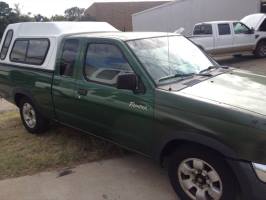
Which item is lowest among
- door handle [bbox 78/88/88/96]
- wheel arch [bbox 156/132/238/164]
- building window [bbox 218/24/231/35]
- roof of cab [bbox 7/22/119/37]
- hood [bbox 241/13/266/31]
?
wheel arch [bbox 156/132/238/164]

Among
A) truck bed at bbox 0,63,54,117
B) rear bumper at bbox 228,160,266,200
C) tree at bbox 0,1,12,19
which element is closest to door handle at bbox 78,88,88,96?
truck bed at bbox 0,63,54,117

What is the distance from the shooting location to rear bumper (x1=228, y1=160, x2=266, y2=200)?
10.3 ft

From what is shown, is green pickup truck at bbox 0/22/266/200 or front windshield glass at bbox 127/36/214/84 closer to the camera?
green pickup truck at bbox 0/22/266/200

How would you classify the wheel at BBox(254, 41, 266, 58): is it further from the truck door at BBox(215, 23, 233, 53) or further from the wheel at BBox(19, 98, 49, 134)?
the wheel at BBox(19, 98, 49, 134)

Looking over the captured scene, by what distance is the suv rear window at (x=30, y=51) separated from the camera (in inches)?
224

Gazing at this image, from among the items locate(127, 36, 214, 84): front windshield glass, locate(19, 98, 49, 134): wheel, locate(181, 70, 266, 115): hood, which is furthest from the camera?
locate(19, 98, 49, 134): wheel

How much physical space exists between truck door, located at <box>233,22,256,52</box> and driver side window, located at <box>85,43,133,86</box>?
1183 cm

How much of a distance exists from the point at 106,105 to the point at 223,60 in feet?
44.5

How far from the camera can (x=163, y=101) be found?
373 cm

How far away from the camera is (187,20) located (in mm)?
26062

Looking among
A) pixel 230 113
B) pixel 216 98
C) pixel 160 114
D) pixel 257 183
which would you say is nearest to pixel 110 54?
pixel 160 114

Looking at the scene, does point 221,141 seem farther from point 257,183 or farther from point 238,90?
point 238,90

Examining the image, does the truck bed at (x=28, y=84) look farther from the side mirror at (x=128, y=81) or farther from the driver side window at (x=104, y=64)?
the side mirror at (x=128, y=81)

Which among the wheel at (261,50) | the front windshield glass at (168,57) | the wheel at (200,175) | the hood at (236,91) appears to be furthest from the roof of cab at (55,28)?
the wheel at (261,50)
